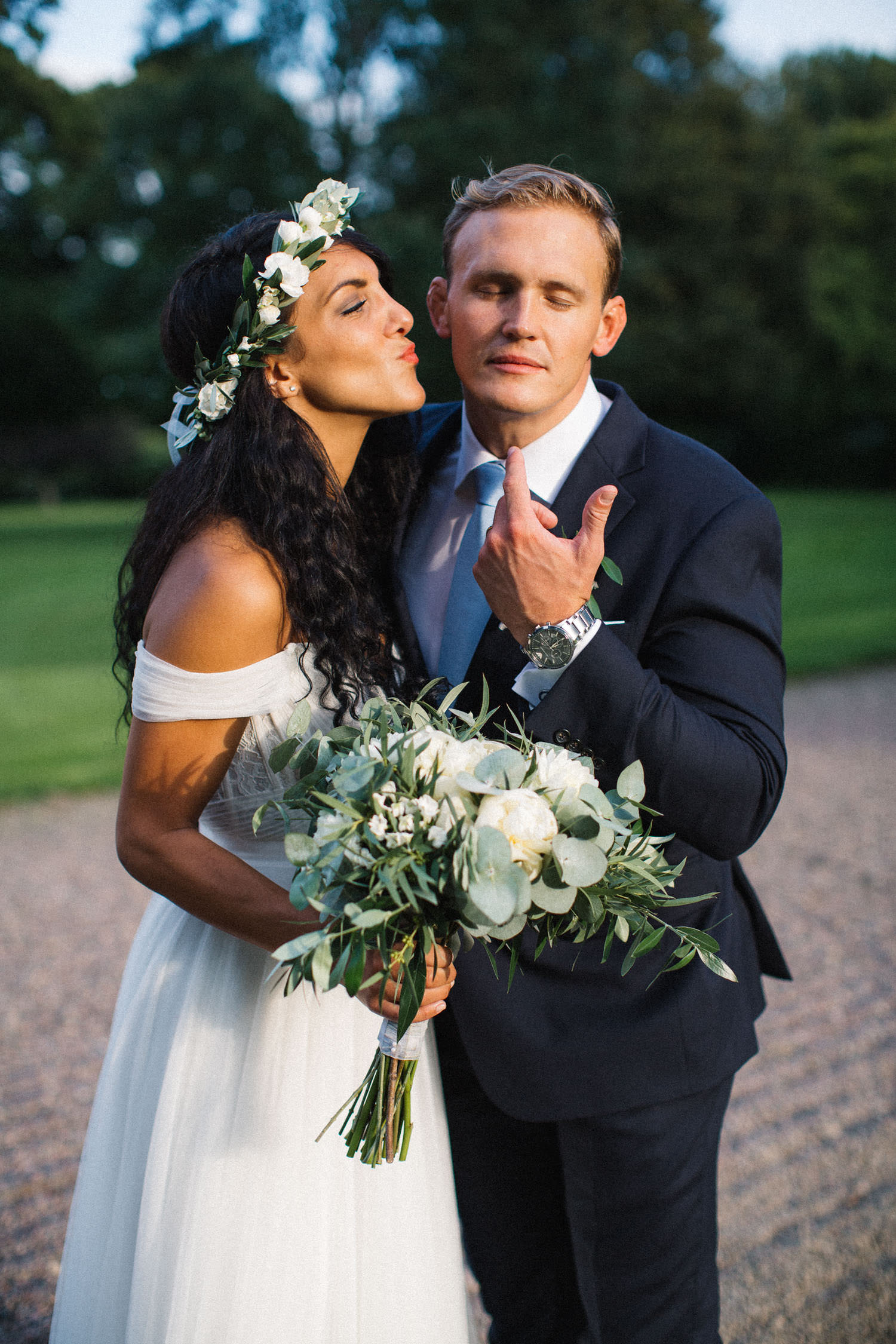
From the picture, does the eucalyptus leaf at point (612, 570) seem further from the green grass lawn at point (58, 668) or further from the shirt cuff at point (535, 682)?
the green grass lawn at point (58, 668)

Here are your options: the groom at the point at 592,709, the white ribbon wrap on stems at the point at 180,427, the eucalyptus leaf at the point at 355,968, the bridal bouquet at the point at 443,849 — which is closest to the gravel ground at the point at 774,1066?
the groom at the point at 592,709

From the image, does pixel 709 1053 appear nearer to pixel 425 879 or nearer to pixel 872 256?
pixel 425 879

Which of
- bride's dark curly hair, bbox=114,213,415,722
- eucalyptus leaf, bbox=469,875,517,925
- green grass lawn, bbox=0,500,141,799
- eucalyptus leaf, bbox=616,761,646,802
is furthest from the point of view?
green grass lawn, bbox=0,500,141,799

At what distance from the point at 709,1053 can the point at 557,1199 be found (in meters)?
0.71

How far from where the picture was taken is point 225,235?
2633 millimetres

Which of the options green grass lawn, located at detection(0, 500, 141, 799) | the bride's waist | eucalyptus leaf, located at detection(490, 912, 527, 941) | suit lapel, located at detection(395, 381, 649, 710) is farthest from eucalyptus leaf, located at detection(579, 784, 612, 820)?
green grass lawn, located at detection(0, 500, 141, 799)

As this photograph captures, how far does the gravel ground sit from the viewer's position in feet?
11.2

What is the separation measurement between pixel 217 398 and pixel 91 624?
13.5m

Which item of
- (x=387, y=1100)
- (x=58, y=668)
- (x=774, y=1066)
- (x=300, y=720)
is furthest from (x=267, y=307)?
(x=58, y=668)

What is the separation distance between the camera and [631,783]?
1.89 metres

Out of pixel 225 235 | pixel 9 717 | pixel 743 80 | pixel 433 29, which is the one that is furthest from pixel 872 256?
pixel 225 235

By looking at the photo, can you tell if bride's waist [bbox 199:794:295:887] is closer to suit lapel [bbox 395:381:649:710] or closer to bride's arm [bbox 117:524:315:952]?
bride's arm [bbox 117:524:315:952]

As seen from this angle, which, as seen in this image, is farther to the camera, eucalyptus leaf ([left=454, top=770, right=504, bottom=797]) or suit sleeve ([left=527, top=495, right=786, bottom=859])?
suit sleeve ([left=527, top=495, right=786, bottom=859])

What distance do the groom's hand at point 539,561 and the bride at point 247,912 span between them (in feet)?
1.57
